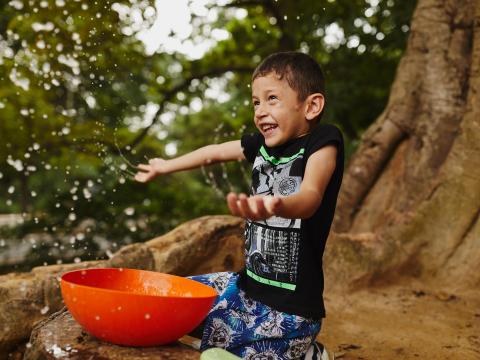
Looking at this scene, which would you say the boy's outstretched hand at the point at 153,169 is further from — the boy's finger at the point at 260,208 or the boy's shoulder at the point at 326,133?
the boy's finger at the point at 260,208

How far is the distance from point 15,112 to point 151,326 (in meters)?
5.73

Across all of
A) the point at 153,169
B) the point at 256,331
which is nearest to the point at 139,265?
the point at 153,169

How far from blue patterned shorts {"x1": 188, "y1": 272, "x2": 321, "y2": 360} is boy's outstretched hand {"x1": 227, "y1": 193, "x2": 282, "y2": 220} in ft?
2.23

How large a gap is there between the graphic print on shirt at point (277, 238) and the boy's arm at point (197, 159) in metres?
0.28

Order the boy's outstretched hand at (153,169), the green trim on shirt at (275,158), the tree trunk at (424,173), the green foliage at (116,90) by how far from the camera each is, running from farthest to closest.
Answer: the green foliage at (116,90) < the tree trunk at (424,173) < the boy's outstretched hand at (153,169) < the green trim on shirt at (275,158)

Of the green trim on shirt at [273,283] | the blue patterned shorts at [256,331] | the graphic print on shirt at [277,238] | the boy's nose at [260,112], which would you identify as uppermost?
the boy's nose at [260,112]

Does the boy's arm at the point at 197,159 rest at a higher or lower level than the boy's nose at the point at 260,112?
lower

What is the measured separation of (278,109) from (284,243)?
20.5 inches

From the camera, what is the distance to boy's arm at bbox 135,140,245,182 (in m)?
2.57

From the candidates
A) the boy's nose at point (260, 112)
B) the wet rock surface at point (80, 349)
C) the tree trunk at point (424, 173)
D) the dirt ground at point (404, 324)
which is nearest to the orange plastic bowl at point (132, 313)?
the wet rock surface at point (80, 349)

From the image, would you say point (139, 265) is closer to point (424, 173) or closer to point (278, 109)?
point (278, 109)

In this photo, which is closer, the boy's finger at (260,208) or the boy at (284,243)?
the boy's finger at (260,208)

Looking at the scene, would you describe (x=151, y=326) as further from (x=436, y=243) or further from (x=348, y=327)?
(x=436, y=243)

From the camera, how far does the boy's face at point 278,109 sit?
2268mm
